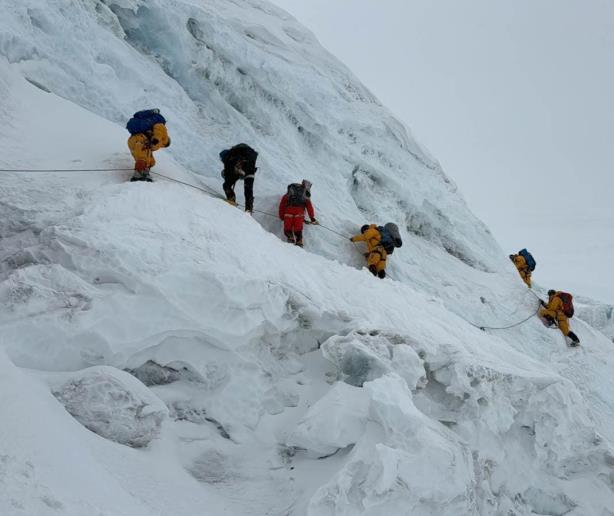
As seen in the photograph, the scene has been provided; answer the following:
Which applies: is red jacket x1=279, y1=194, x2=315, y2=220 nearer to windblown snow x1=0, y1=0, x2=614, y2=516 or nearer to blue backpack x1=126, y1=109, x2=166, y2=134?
windblown snow x1=0, y1=0, x2=614, y2=516

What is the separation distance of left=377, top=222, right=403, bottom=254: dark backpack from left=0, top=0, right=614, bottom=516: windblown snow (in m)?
0.49

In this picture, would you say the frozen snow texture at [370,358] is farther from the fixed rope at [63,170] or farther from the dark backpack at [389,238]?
the fixed rope at [63,170]

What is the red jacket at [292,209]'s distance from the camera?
26.3 ft

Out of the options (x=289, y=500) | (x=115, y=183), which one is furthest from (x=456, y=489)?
(x=115, y=183)

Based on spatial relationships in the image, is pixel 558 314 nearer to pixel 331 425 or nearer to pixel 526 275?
pixel 526 275

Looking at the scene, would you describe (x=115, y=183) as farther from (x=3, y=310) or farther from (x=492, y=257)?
(x=492, y=257)

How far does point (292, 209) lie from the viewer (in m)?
8.03

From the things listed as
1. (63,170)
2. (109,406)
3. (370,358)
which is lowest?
(109,406)

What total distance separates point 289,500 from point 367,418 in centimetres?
89

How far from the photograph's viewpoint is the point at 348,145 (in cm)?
1079

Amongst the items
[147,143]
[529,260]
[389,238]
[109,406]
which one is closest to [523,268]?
[529,260]

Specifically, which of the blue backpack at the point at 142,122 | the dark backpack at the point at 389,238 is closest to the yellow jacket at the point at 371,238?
the dark backpack at the point at 389,238

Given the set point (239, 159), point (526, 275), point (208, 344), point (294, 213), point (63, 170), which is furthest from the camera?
point (526, 275)

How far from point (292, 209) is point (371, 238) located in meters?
1.50
